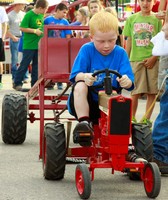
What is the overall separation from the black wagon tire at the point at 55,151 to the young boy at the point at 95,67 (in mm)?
202

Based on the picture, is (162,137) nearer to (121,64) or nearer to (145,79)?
(121,64)

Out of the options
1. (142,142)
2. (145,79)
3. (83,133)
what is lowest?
(145,79)

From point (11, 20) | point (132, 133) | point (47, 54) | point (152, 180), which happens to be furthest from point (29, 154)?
point (11, 20)

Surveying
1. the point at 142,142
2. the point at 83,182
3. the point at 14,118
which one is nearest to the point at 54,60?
the point at 14,118

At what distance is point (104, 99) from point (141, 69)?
4.35 metres

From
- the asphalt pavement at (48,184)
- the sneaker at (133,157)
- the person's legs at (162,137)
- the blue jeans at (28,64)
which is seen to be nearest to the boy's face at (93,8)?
the blue jeans at (28,64)

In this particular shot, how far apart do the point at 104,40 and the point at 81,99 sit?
1.65ft

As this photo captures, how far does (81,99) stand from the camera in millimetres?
6988

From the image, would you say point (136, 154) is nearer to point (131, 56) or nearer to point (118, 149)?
point (118, 149)

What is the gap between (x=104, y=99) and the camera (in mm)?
6715

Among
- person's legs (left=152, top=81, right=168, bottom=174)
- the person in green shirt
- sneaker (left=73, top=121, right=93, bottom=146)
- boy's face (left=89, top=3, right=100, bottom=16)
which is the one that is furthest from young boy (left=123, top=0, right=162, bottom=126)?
the person in green shirt

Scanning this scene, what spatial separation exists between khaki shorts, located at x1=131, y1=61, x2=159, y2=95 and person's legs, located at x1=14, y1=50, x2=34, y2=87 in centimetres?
656

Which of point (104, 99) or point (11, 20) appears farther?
point (11, 20)

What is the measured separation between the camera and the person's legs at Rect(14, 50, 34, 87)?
17391 millimetres
